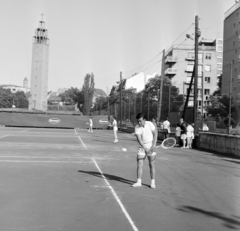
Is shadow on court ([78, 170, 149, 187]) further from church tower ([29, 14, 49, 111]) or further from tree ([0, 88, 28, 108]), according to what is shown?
tree ([0, 88, 28, 108])

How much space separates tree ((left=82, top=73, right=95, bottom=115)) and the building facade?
45538 mm

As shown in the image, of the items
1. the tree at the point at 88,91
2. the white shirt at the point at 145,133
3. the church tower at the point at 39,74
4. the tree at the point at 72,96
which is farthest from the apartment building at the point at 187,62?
the white shirt at the point at 145,133

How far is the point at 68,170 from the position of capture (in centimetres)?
1059

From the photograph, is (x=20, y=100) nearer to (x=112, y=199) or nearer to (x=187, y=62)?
(x=187, y=62)

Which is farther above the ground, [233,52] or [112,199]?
[233,52]

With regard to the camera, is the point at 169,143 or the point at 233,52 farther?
the point at 233,52

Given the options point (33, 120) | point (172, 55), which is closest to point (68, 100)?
point (172, 55)

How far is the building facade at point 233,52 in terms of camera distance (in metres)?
52.1

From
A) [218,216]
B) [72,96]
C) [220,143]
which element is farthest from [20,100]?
[218,216]

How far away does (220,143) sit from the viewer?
19.5 metres

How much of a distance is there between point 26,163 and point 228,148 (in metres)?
10.9

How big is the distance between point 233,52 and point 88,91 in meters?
48.6

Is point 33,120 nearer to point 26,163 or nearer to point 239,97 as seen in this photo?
point 239,97

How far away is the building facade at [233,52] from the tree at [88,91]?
149 ft
